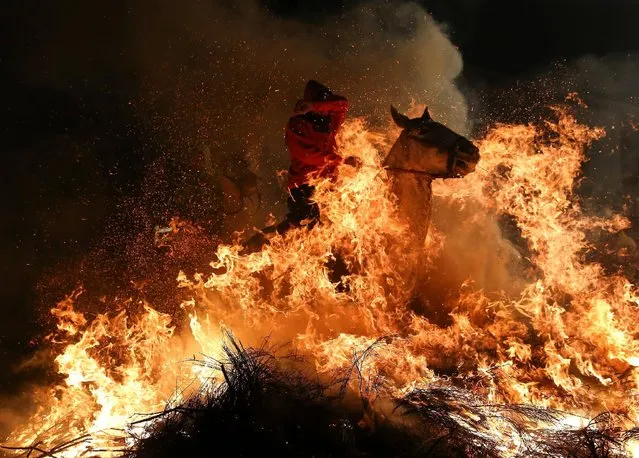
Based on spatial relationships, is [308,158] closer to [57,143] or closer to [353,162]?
[353,162]

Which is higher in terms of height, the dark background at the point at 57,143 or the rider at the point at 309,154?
the dark background at the point at 57,143

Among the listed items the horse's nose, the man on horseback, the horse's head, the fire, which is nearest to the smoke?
the man on horseback

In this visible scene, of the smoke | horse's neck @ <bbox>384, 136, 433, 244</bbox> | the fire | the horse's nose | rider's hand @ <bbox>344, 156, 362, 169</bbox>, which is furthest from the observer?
the smoke

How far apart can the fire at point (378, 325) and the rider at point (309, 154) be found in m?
0.15

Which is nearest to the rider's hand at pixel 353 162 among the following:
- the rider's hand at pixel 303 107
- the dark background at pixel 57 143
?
the rider's hand at pixel 303 107

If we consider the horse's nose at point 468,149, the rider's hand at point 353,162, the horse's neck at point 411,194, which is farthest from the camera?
the rider's hand at point 353,162

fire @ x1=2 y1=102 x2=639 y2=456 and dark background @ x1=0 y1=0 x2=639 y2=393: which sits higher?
dark background @ x1=0 y1=0 x2=639 y2=393

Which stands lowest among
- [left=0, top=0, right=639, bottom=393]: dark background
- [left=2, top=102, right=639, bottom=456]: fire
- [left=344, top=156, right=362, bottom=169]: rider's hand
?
[left=2, top=102, right=639, bottom=456]: fire

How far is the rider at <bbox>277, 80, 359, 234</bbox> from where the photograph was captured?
5551 millimetres

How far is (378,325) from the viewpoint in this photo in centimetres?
512

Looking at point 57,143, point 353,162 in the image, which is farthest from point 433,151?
point 57,143

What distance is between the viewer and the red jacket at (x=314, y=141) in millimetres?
5594

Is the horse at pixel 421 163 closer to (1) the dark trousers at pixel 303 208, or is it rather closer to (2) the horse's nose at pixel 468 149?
(2) the horse's nose at pixel 468 149

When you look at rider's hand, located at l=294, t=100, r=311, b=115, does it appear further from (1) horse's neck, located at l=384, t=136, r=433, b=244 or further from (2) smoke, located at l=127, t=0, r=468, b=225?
(2) smoke, located at l=127, t=0, r=468, b=225
